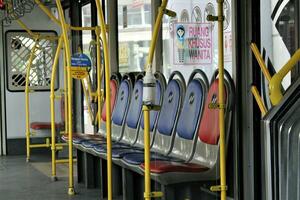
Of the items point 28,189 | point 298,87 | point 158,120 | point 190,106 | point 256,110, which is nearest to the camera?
point 298,87

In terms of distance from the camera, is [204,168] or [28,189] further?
[28,189]

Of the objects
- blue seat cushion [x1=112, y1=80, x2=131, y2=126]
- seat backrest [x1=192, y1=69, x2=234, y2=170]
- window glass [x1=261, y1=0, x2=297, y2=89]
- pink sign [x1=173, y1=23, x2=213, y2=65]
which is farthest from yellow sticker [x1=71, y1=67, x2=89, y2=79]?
window glass [x1=261, y1=0, x2=297, y2=89]

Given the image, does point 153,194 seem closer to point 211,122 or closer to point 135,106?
point 211,122

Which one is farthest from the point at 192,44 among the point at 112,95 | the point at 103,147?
the point at 112,95

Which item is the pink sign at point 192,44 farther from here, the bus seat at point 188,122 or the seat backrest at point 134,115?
the seat backrest at point 134,115

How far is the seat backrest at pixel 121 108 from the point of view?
6.22 m

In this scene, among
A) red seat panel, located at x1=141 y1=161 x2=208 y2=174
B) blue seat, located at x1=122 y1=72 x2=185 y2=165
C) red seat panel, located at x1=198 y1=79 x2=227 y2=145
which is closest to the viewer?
red seat panel, located at x1=141 y1=161 x2=208 y2=174

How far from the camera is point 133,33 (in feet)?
22.9

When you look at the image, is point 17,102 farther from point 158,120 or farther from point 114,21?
point 158,120

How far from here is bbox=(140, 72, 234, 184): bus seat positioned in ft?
13.8

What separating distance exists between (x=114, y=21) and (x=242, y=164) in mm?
3492

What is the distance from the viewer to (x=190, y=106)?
4758 mm

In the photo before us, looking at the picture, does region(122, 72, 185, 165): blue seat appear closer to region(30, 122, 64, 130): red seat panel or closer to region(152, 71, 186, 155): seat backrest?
region(152, 71, 186, 155): seat backrest

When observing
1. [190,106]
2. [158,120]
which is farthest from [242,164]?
[158,120]
